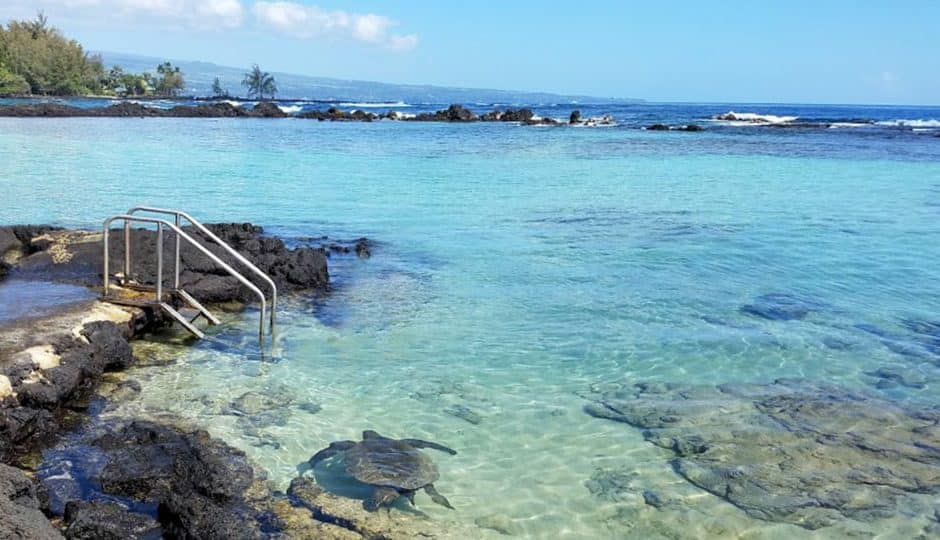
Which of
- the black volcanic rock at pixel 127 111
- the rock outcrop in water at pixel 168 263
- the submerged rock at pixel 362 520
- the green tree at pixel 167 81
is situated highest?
the green tree at pixel 167 81

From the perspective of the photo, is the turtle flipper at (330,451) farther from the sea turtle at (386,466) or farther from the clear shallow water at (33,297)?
the clear shallow water at (33,297)

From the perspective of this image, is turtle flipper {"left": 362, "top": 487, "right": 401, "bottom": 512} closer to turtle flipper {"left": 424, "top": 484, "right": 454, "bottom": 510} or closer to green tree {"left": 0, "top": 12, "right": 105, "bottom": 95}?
turtle flipper {"left": 424, "top": 484, "right": 454, "bottom": 510}

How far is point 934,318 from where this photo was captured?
36.8 feet

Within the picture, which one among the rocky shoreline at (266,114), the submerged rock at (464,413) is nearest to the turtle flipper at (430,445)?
the submerged rock at (464,413)

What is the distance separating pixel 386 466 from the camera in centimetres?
612

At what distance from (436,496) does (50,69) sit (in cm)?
11083

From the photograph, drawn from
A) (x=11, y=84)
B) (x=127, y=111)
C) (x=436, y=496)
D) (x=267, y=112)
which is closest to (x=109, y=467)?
(x=436, y=496)

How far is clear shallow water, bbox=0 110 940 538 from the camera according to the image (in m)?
6.74

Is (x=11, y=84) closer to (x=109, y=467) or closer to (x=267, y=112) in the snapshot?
(x=267, y=112)

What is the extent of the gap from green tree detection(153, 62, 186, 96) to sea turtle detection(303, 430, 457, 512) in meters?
135

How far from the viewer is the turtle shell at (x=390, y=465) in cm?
595

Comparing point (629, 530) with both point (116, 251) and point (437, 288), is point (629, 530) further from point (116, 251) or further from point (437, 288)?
point (116, 251)

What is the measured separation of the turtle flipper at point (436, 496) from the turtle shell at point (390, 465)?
0.25 ft

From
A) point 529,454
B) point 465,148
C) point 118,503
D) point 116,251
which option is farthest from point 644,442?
point 465,148
